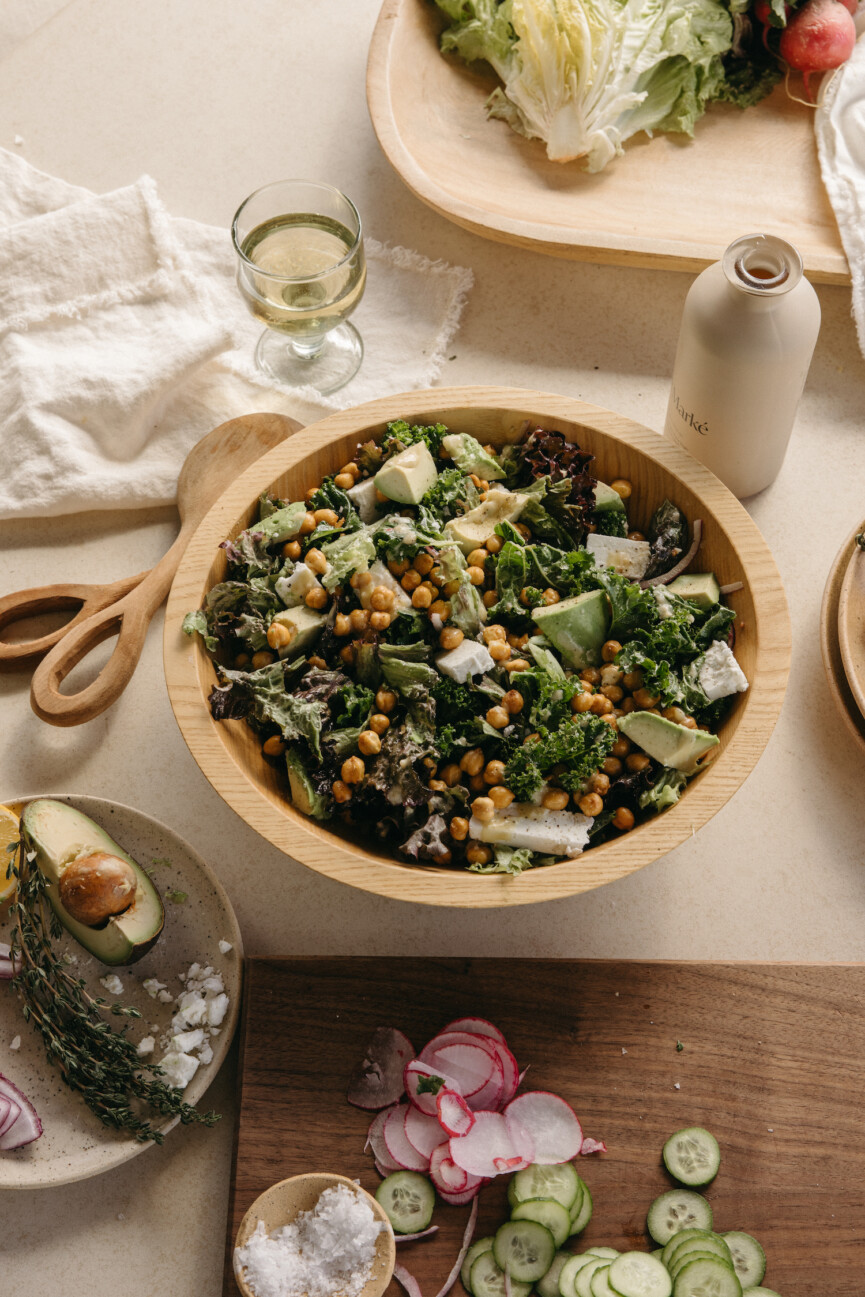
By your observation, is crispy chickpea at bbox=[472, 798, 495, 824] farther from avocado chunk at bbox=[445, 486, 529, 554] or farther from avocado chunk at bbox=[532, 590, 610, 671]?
avocado chunk at bbox=[445, 486, 529, 554]

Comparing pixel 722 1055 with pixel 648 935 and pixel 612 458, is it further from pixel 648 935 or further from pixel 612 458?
pixel 612 458

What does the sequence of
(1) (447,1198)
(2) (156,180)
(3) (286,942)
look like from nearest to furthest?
(1) (447,1198) → (3) (286,942) → (2) (156,180)

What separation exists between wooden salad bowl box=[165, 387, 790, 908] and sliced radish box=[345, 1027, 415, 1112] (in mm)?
376

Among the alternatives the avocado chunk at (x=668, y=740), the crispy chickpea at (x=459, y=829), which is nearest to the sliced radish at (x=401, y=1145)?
the crispy chickpea at (x=459, y=829)

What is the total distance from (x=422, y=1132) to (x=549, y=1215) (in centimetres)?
25

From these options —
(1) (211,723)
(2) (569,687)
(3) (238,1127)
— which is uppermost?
(2) (569,687)

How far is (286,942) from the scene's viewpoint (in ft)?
6.93

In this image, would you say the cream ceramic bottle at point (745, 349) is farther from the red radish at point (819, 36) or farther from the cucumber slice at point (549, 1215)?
the cucumber slice at point (549, 1215)

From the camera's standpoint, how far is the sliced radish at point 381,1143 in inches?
73.2

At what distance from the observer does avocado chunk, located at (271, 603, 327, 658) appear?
1.93 meters

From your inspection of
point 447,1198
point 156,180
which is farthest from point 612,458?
point 156,180

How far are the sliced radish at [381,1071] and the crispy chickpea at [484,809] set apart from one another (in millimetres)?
470

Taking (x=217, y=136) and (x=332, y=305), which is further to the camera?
(x=217, y=136)

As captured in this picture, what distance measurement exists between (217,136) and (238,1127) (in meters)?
2.52
